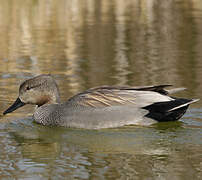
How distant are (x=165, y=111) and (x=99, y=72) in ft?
14.2

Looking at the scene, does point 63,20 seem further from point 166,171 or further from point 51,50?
point 166,171

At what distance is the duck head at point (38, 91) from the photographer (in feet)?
28.8

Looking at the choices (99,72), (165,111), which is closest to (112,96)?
(165,111)

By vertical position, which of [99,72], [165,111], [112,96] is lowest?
[99,72]

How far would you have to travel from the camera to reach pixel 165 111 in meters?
8.07

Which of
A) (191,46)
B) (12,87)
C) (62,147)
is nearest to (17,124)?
(62,147)

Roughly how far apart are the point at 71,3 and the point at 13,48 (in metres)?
11.3

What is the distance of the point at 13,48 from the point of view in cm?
1552

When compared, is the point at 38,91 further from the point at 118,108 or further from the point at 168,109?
the point at 168,109

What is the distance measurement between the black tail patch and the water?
16 centimetres

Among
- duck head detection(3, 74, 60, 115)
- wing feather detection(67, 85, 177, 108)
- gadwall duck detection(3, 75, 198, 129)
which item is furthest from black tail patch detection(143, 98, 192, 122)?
duck head detection(3, 74, 60, 115)

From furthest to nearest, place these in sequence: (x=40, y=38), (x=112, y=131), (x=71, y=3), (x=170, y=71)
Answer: (x=71, y=3) < (x=40, y=38) < (x=170, y=71) < (x=112, y=131)

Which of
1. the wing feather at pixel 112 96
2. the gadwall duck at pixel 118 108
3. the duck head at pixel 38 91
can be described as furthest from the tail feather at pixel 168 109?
the duck head at pixel 38 91

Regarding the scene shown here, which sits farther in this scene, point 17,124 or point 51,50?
point 51,50
